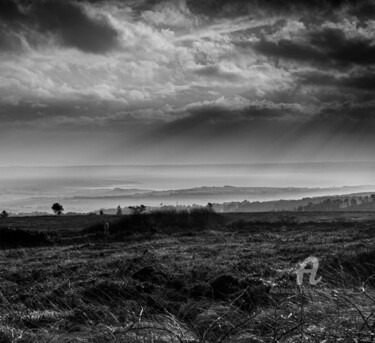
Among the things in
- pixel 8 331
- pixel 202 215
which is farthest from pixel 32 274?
pixel 202 215

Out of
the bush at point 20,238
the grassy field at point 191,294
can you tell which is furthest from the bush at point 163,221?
the grassy field at point 191,294

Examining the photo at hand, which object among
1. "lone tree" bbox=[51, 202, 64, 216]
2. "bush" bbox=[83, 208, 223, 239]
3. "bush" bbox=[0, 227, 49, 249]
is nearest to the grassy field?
"bush" bbox=[0, 227, 49, 249]

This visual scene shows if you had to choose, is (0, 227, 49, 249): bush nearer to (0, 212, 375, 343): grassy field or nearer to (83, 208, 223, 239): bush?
(0, 212, 375, 343): grassy field

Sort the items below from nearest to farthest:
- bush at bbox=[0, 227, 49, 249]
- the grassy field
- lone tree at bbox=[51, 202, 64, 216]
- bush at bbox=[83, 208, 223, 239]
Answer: the grassy field
bush at bbox=[0, 227, 49, 249]
bush at bbox=[83, 208, 223, 239]
lone tree at bbox=[51, 202, 64, 216]

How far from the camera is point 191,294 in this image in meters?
11.8

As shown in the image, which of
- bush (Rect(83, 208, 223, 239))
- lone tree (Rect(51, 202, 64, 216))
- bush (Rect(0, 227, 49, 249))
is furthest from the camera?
lone tree (Rect(51, 202, 64, 216))

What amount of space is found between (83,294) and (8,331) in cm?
627

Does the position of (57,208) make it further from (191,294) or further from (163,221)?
(191,294)

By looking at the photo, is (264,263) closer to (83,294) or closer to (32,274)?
(83,294)

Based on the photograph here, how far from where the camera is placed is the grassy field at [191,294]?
15.6 feet

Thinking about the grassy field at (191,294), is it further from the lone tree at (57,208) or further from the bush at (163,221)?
the lone tree at (57,208)

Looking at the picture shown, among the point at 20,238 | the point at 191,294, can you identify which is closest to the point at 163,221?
the point at 20,238

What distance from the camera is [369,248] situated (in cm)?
1741

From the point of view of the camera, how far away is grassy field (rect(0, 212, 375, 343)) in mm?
4742
